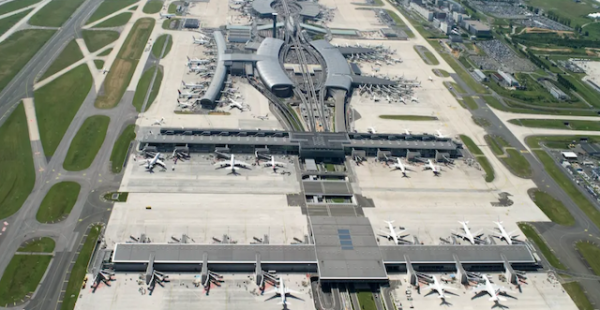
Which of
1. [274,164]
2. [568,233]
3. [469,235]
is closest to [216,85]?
[274,164]

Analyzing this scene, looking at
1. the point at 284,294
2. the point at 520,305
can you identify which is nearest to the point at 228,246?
the point at 284,294

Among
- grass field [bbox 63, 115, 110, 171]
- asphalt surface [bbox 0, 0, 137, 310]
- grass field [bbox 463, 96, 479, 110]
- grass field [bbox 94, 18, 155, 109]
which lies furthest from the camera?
grass field [bbox 463, 96, 479, 110]

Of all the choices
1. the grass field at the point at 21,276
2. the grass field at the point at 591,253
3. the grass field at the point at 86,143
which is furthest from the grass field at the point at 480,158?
the grass field at the point at 21,276

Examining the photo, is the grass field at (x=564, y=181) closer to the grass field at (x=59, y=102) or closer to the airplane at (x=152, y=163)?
the airplane at (x=152, y=163)

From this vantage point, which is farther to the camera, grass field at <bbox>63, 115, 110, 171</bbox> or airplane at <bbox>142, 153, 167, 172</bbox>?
grass field at <bbox>63, 115, 110, 171</bbox>

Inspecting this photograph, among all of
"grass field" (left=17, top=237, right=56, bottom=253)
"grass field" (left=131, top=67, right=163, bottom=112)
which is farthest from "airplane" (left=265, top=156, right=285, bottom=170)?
"grass field" (left=17, top=237, right=56, bottom=253)

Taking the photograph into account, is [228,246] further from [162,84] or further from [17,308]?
[162,84]

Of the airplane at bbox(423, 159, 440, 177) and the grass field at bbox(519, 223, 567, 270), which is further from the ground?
the airplane at bbox(423, 159, 440, 177)

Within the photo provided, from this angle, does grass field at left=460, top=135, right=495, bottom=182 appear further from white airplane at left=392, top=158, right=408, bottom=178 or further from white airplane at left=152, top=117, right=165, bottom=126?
white airplane at left=152, top=117, right=165, bottom=126
